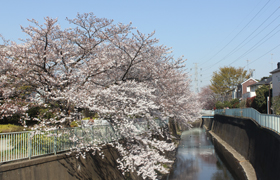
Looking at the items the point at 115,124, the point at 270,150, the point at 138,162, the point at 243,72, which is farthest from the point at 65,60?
the point at 243,72

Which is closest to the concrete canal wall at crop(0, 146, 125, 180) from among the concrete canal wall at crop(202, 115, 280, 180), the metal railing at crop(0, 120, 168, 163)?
the metal railing at crop(0, 120, 168, 163)

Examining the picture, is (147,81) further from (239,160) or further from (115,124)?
(239,160)

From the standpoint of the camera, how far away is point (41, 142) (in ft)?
35.3

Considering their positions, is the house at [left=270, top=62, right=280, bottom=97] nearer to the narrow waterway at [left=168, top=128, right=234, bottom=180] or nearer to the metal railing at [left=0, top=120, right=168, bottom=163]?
the narrow waterway at [left=168, top=128, right=234, bottom=180]

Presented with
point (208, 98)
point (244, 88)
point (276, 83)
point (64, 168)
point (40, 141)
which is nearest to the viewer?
point (40, 141)

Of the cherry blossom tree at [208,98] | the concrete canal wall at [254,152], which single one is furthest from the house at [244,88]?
the concrete canal wall at [254,152]

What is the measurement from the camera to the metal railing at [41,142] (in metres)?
9.34

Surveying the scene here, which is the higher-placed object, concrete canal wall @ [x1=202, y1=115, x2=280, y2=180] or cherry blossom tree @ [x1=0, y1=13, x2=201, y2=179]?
cherry blossom tree @ [x1=0, y1=13, x2=201, y2=179]

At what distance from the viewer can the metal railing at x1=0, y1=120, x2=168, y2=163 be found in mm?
9344

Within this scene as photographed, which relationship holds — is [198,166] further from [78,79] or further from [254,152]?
[78,79]

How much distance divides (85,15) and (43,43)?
239cm

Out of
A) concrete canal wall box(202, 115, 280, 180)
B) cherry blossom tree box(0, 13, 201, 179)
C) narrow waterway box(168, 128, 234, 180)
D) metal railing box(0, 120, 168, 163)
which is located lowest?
narrow waterway box(168, 128, 234, 180)

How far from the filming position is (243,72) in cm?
7944

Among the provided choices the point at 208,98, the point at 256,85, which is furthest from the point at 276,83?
the point at 208,98
